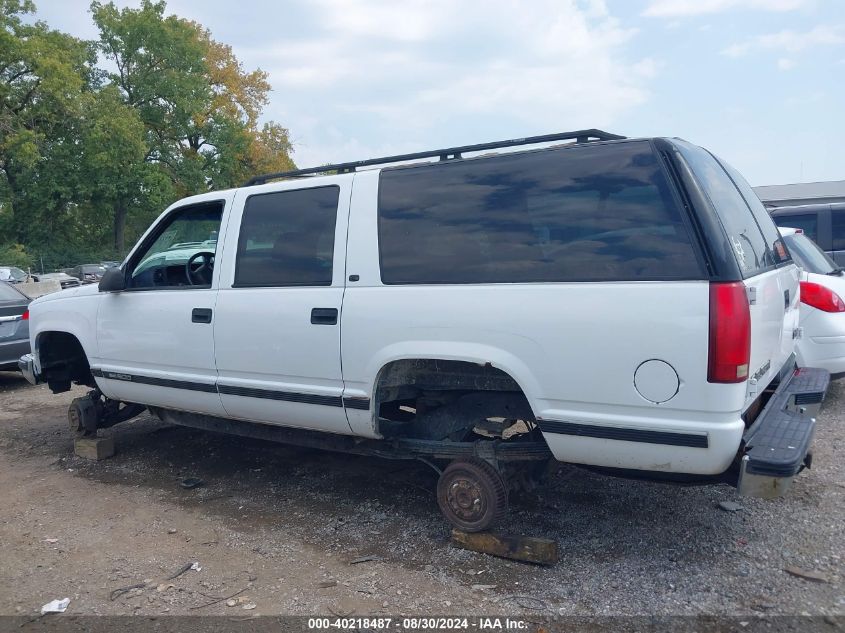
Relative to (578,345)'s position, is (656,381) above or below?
below

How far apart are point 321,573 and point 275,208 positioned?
2.21 meters

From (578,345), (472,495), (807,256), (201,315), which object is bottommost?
(472,495)

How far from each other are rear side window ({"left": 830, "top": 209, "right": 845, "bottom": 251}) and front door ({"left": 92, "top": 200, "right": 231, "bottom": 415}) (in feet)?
34.0

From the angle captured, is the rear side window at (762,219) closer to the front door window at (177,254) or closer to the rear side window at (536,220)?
the rear side window at (536,220)

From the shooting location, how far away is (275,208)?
14.8 feet

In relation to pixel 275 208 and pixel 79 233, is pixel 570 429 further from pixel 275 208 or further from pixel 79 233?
pixel 79 233

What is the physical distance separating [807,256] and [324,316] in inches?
190

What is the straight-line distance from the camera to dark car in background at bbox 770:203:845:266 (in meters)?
11.5

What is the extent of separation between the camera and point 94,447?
5.74m

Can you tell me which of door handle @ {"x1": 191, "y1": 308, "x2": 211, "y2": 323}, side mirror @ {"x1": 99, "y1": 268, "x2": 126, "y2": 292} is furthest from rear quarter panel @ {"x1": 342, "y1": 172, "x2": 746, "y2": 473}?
side mirror @ {"x1": 99, "y1": 268, "x2": 126, "y2": 292}

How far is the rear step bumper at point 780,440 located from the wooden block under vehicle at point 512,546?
3.34ft

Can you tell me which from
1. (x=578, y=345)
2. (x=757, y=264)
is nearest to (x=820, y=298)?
(x=757, y=264)

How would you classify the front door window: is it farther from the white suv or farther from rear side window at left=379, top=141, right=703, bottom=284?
rear side window at left=379, top=141, right=703, bottom=284

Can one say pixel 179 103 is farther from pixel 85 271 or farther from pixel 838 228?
pixel 838 228
